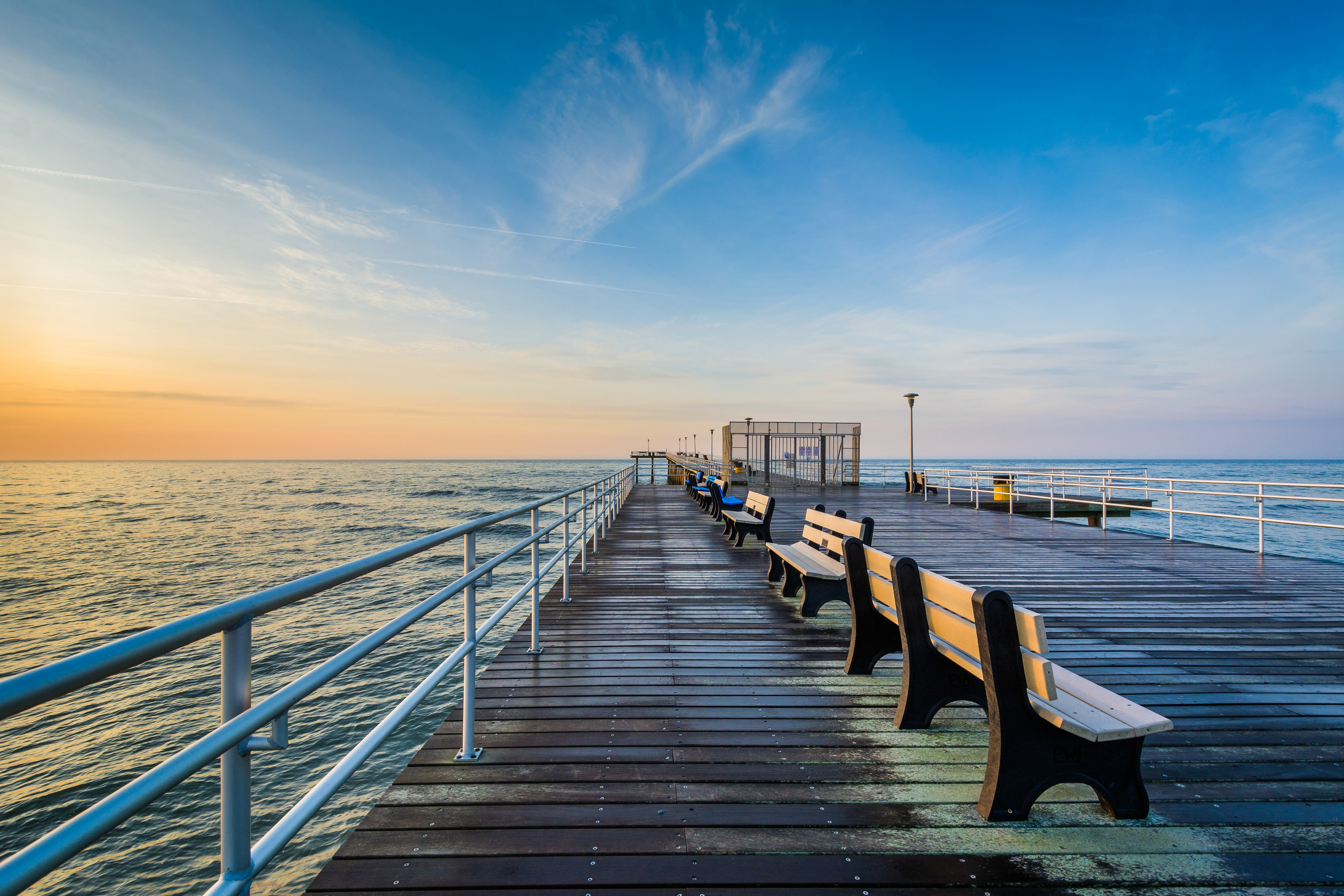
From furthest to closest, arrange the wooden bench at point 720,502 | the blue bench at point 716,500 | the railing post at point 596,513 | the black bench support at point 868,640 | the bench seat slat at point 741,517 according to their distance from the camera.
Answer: the blue bench at point 716,500
the wooden bench at point 720,502
the bench seat slat at point 741,517
the railing post at point 596,513
the black bench support at point 868,640

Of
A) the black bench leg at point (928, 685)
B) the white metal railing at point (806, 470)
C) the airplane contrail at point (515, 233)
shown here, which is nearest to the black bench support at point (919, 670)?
the black bench leg at point (928, 685)

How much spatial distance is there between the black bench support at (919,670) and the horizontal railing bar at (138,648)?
2.31 m

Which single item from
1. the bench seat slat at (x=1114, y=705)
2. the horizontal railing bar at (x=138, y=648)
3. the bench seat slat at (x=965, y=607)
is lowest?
the bench seat slat at (x=1114, y=705)

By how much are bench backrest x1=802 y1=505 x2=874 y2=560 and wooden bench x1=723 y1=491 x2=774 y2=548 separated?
1422 millimetres

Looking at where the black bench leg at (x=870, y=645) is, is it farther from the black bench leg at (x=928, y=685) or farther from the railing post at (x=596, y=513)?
the railing post at (x=596, y=513)

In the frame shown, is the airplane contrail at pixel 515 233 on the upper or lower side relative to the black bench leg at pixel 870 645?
upper

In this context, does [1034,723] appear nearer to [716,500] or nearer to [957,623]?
[957,623]

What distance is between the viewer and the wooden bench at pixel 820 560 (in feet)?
14.5

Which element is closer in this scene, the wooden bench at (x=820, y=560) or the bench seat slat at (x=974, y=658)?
the bench seat slat at (x=974, y=658)

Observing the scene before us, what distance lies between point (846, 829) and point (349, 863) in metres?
1.79

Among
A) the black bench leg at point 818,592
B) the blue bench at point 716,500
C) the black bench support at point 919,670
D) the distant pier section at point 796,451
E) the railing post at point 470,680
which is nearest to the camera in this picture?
the railing post at point 470,680

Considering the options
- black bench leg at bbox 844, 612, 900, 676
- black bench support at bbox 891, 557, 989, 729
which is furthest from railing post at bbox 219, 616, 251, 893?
black bench leg at bbox 844, 612, 900, 676

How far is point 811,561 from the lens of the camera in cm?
478

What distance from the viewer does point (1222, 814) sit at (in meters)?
2.15
